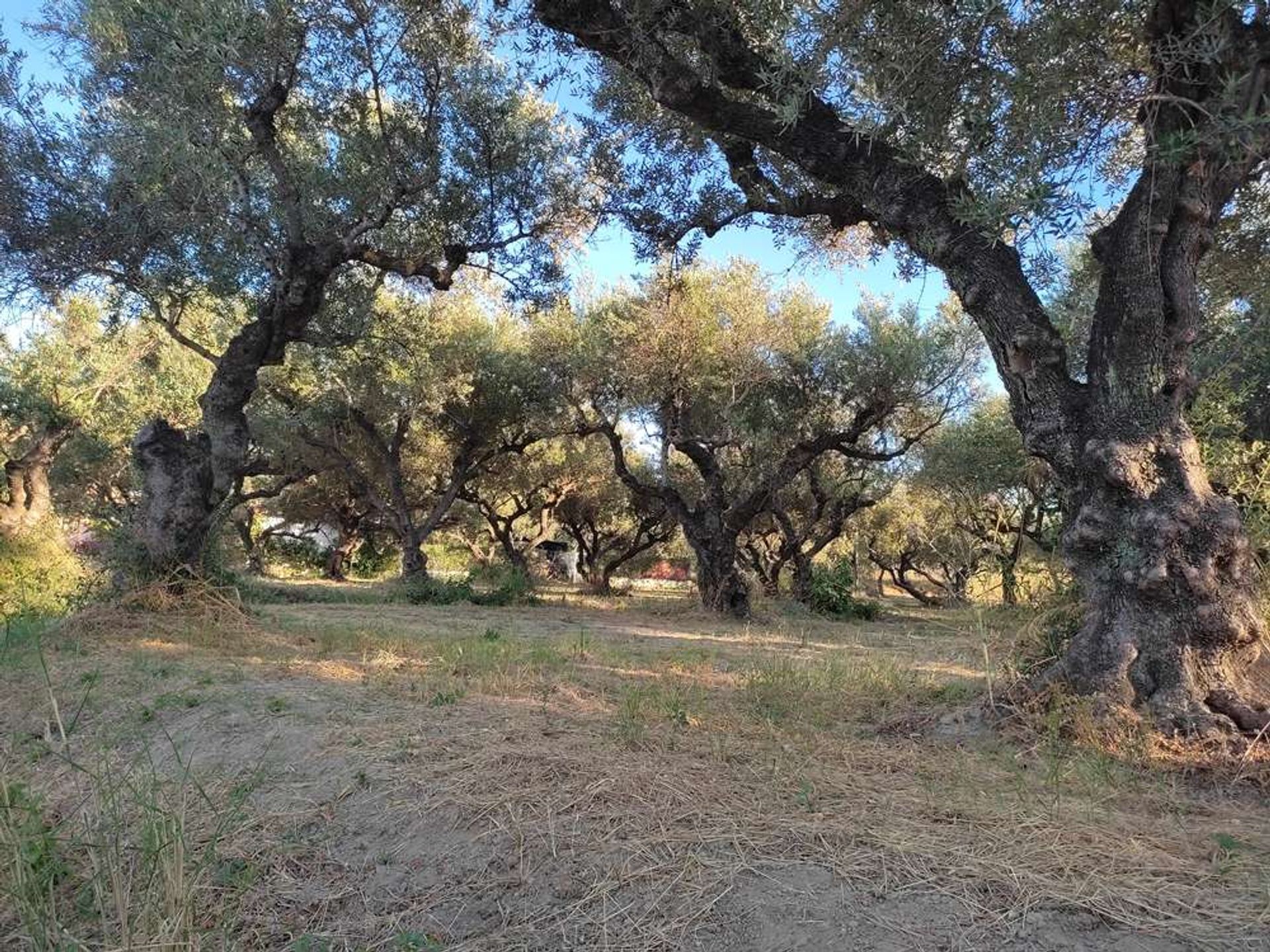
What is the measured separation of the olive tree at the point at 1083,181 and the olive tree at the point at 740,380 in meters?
8.12

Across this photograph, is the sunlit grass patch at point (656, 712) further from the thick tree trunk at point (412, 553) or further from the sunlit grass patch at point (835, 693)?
the thick tree trunk at point (412, 553)

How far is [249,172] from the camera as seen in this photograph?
771cm

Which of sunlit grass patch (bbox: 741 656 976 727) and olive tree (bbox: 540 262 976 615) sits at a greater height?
olive tree (bbox: 540 262 976 615)

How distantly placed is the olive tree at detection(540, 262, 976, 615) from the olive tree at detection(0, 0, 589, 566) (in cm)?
507

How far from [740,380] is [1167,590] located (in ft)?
35.2

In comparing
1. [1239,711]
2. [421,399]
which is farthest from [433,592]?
[1239,711]

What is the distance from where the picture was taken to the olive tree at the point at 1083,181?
12.8 feet

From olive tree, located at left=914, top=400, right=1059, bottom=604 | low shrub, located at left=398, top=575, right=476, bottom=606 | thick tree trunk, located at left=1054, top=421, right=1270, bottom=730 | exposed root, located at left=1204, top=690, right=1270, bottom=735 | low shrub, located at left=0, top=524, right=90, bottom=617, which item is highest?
olive tree, located at left=914, top=400, right=1059, bottom=604

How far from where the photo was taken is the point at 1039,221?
3.86 meters

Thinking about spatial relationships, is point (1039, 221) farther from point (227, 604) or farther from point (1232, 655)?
point (227, 604)

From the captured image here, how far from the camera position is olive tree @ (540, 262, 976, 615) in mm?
13992

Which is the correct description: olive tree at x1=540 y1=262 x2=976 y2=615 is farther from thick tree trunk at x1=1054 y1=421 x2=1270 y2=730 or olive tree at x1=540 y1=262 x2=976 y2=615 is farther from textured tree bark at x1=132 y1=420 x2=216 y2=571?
thick tree trunk at x1=1054 y1=421 x2=1270 y2=730

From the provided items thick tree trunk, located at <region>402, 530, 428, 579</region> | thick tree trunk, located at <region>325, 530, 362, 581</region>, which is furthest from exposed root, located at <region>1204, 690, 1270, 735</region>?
thick tree trunk, located at <region>325, 530, 362, 581</region>

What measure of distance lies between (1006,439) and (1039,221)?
12.5 metres
